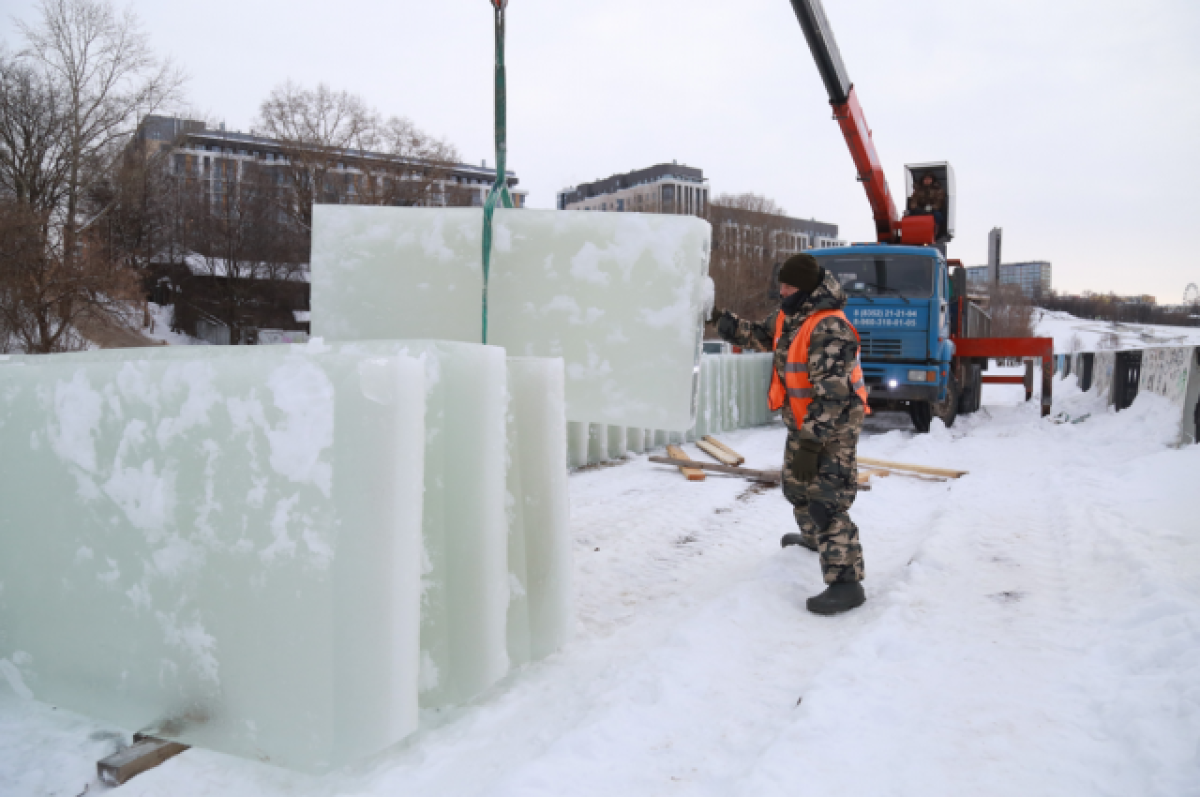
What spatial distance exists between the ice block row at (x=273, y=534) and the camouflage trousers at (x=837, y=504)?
154 cm

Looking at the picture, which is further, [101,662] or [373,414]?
[101,662]

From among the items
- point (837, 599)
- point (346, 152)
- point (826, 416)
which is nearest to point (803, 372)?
point (826, 416)

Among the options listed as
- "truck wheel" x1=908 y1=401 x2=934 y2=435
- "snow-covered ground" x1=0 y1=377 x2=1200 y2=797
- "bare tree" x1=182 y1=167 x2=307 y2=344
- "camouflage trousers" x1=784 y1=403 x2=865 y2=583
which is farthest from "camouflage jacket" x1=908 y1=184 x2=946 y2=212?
"bare tree" x1=182 y1=167 x2=307 y2=344

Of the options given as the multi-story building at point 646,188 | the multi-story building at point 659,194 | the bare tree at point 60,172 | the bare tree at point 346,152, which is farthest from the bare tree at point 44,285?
the multi-story building at point 646,188

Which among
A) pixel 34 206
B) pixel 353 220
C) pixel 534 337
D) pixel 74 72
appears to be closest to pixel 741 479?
pixel 534 337

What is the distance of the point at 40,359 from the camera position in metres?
2.92

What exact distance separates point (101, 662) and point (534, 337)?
7.19 feet

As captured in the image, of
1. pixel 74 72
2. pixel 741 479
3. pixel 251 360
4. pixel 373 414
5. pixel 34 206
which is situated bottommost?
pixel 741 479

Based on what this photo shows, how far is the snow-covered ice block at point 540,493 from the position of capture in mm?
3104

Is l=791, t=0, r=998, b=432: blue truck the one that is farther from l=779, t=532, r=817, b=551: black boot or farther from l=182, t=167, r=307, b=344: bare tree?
l=182, t=167, r=307, b=344: bare tree

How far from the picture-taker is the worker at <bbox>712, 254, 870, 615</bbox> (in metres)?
3.74

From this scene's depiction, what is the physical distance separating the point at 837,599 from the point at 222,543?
9.29 feet

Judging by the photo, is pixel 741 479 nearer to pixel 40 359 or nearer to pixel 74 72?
pixel 40 359

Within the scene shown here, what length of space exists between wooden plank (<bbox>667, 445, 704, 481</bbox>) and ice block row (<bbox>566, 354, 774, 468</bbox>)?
636mm
